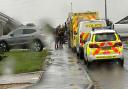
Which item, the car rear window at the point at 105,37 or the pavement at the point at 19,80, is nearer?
the pavement at the point at 19,80

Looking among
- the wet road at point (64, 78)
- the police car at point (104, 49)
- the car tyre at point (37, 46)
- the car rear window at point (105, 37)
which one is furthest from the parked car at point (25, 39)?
the police car at point (104, 49)

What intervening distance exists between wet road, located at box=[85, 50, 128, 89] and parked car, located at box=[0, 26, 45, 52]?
12812 mm

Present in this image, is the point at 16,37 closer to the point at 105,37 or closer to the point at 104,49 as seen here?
the point at 105,37

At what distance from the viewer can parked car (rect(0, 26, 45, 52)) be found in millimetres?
35938

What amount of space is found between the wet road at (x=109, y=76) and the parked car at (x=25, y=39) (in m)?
12.8

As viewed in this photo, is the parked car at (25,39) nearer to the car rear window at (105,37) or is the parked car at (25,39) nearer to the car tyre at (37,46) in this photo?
the car tyre at (37,46)

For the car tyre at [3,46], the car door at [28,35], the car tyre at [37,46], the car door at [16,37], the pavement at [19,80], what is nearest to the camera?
the pavement at [19,80]

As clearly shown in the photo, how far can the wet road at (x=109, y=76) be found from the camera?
15.5 metres

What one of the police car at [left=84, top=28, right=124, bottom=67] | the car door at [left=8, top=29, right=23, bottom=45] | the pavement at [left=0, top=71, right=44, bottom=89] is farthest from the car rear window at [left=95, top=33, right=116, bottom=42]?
the car door at [left=8, top=29, right=23, bottom=45]

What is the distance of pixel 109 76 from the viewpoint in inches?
724

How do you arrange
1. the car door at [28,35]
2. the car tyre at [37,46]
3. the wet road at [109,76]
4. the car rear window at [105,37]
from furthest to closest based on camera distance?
the car door at [28,35] → the car tyre at [37,46] → the car rear window at [105,37] → the wet road at [109,76]

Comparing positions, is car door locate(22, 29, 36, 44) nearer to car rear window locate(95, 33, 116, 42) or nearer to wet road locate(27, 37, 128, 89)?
wet road locate(27, 37, 128, 89)

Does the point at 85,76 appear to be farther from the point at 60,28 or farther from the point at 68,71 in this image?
the point at 60,28

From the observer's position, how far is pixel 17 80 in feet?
57.7
